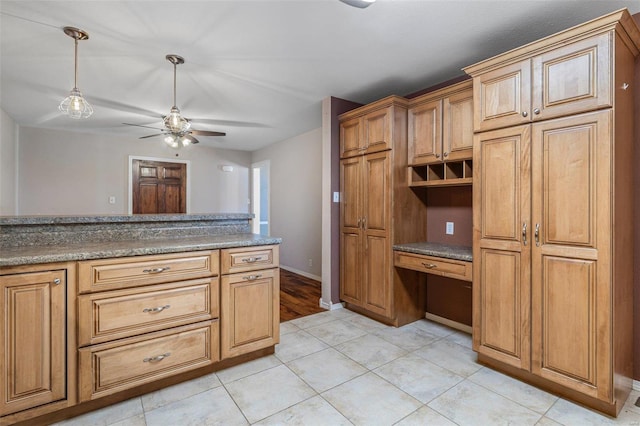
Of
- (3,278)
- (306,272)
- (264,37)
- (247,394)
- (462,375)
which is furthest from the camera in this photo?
(306,272)

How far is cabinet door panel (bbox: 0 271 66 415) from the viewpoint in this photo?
154 centimetres

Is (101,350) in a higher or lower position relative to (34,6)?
lower

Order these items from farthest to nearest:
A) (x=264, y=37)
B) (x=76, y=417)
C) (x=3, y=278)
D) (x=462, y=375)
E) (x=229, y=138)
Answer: (x=229, y=138) → (x=264, y=37) → (x=462, y=375) → (x=76, y=417) → (x=3, y=278)

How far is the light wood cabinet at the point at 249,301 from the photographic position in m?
2.20

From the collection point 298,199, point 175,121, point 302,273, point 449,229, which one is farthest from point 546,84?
point 302,273

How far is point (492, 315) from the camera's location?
2.20 m

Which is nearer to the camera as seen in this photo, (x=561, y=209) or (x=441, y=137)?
(x=561, y=209)

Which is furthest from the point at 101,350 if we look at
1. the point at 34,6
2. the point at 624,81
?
the point at 624,81

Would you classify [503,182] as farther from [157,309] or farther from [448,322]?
[157,309]

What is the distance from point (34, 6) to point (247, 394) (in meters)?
2.84

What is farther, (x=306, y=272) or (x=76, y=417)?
(x=306, y=272)

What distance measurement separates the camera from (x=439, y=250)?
8.81 ft

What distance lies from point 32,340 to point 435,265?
106 inches

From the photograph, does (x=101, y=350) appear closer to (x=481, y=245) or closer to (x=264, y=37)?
(x=264, y=37)
